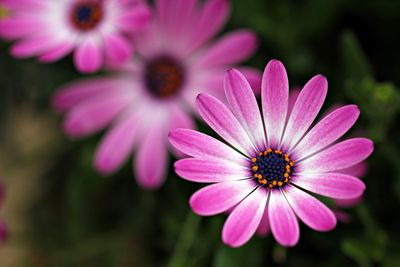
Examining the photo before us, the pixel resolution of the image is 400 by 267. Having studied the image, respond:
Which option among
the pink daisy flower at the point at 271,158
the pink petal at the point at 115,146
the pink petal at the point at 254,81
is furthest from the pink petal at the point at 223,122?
the pink petal at the point at 115,146

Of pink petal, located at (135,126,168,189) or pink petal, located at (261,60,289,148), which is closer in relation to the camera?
pink petal, located at (261,60,289,148)

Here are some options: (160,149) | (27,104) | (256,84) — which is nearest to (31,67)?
(27,104)

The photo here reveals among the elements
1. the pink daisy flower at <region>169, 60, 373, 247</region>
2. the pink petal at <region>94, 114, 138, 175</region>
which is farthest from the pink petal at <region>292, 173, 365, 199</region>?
the pink petal at <region>94, 114, 138, 175</region>

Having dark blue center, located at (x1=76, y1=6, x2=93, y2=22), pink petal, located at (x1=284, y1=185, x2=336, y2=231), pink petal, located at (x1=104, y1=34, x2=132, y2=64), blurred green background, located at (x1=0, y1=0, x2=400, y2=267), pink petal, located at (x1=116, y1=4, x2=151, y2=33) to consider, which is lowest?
blurred green background, located at (x1=0, y1=0, x2=400, y2=267)

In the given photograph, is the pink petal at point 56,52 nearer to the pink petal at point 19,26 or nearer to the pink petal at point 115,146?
the pink petal at point 19,26

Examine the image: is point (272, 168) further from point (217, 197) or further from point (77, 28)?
point (77, 28)

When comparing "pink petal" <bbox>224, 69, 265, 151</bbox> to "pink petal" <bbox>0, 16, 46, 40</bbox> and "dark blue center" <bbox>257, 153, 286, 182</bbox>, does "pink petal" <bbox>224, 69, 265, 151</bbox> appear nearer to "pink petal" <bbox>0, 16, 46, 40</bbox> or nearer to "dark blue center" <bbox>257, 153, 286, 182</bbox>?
"dark blue center" <bbox>257, 153, 286, 182</bbox>
